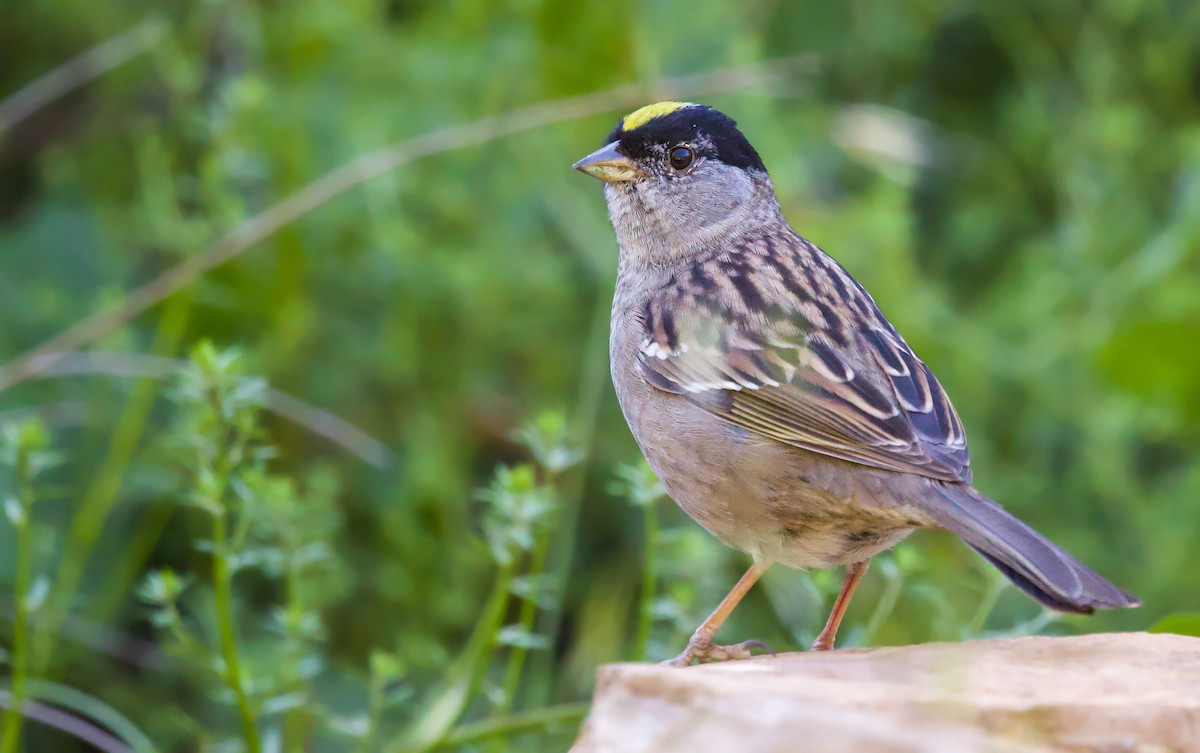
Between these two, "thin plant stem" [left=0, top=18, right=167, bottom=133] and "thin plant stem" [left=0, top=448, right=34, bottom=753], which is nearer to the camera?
"thin plant stem" [left=0, top=448, right=34, bottom=753]

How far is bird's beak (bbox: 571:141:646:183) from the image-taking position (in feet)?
11.5

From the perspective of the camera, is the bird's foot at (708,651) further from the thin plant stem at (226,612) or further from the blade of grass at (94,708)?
the blade of grass at (94,708)

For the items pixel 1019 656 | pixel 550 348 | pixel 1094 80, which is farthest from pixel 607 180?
pixel 1094 80

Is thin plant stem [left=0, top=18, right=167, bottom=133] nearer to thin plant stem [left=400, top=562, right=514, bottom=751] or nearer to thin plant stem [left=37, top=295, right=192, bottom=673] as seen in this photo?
thin plant stem [left=37, top=295, right=192, bottom=673]

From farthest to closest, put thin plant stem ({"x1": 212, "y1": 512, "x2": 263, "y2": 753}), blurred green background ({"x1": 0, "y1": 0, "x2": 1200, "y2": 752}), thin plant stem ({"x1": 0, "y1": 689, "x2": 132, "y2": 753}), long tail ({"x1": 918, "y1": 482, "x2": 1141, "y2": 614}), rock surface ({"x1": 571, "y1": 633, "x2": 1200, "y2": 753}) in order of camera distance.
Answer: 1. blurred green background ({"x1": 0, "y1": 0, "x2": 1200, "y2": 752})
2. thin plant stem ({"x1": 0, "y1": 689, "x2": 132, "y2": 753})
3. thin plant stem ({"x1": 212, "y1": 512, "x2": 263, "y2": 753})
4. long tail ({"x1": 918, "y1": 482, "x2": 1141, "y2": 614})
5. rock surface ({"x1": 571, "y1": 633, "x2": 1200, "y2": 753})

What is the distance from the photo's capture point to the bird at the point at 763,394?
2760mm

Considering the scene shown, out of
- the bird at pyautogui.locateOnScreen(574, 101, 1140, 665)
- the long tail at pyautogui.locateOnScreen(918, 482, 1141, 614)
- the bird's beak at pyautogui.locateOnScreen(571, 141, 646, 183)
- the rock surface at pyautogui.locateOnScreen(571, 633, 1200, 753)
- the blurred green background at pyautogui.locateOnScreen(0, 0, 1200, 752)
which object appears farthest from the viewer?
the blurred green background at pyautogui.locateOnScreen(0, 0, 1200, 752)

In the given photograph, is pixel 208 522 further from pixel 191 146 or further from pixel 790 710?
pixel 790 710

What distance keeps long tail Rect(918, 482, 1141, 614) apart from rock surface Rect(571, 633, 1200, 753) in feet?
0.32

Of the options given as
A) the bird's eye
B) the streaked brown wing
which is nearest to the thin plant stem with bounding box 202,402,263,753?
the streaked brown wing

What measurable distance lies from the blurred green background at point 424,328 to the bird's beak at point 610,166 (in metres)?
0.42

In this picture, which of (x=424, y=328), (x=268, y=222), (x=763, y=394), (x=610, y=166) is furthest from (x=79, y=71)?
(x=763, y=394)

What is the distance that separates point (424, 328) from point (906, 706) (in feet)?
8.75

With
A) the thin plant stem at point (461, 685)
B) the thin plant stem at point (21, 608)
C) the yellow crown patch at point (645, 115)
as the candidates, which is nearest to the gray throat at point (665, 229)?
the yellow crown patch at point (645, 115)
